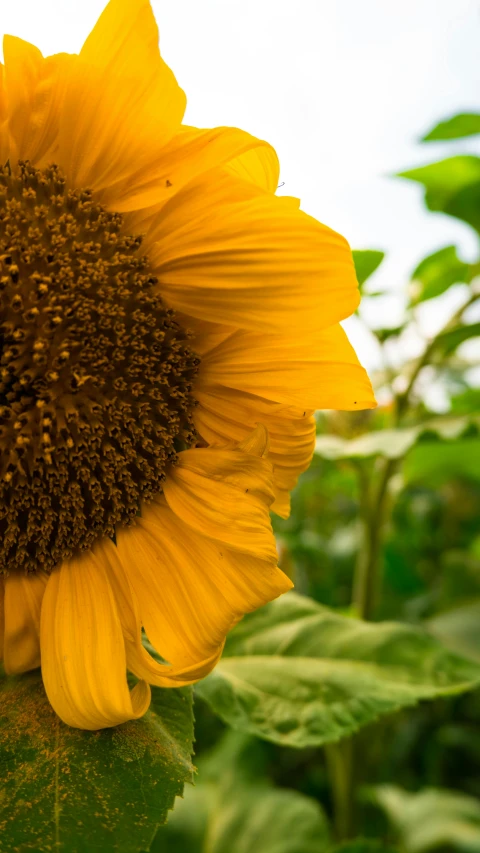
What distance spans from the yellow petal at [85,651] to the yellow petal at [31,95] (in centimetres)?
35

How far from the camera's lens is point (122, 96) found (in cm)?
53

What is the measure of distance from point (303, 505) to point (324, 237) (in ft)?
5.94

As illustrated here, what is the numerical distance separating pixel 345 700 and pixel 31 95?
2.23ft

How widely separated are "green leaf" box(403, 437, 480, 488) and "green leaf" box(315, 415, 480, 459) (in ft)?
0.21

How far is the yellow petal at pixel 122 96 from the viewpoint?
52cm

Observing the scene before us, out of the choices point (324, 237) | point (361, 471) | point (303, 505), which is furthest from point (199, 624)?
point (303, 505)

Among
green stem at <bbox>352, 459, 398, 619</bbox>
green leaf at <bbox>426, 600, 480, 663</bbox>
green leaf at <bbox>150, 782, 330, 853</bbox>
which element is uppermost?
green stem at <bbox>352, 459, 398, 619</bbox>

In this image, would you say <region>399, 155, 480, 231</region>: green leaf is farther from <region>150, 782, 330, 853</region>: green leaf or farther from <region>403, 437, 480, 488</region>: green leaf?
<region>150, 782, 330, 853</region>: green leaf

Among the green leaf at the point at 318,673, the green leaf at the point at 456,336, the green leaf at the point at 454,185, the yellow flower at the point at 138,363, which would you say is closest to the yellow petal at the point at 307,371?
the yellow flower at the point at 138,363

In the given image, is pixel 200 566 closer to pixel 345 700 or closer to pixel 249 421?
pixel 249 421

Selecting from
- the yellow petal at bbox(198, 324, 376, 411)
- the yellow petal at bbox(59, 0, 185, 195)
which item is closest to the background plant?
the yellow petal at bbox(198, 324, 376, 411)

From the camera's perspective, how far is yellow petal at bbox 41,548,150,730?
1.77ft

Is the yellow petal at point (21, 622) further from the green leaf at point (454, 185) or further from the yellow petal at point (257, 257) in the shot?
the green leaf at point (454, 185)

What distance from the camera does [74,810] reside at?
0.50m
